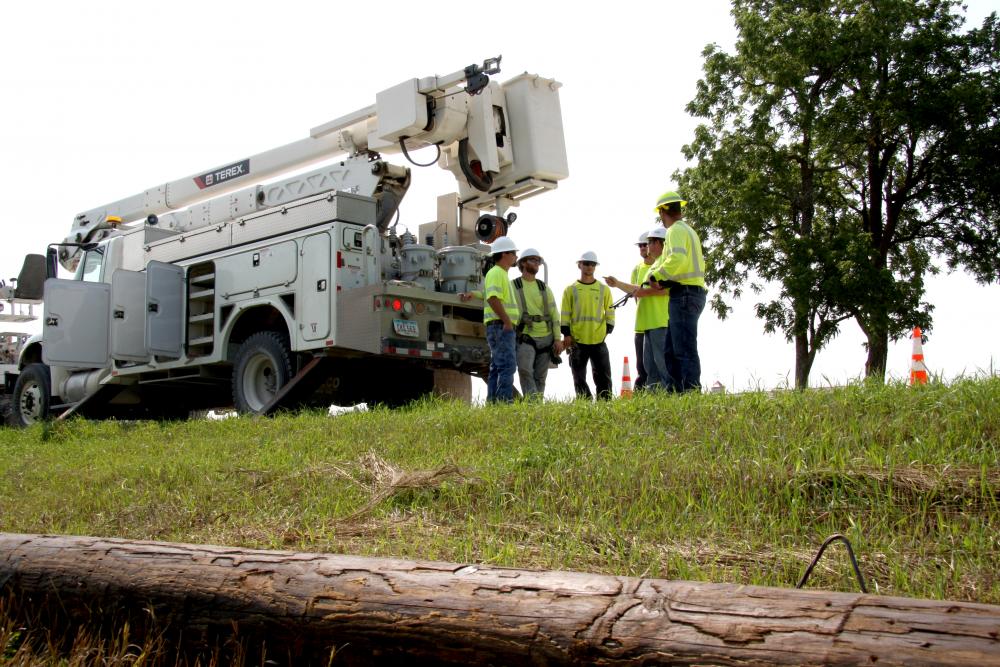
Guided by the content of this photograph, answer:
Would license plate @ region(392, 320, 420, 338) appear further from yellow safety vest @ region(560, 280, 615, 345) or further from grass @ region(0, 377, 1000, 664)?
grass @ region(0, 377, 1000, 664)

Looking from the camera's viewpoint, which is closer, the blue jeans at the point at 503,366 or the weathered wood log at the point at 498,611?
the weathered wood log at the point at 498,611

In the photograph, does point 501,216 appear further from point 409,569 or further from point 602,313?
point 409,569

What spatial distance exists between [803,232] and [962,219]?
145 inches

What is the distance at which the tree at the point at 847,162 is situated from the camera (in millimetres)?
20766

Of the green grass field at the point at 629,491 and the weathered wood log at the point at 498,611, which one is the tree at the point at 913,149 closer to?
the green grass field at the point at 629,491

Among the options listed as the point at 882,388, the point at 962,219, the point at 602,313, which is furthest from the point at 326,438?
the point at 962,219

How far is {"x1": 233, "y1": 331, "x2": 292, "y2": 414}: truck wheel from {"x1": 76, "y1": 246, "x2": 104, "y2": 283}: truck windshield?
3.65m

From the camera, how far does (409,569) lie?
134 inches

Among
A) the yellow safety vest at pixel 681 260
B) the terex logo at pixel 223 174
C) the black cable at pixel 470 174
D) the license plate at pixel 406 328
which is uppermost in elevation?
the terex logo at pixel 223 174

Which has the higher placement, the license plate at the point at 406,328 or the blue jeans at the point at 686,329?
the license plate at the point at 406,328

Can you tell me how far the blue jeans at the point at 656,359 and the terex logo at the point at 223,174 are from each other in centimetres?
660

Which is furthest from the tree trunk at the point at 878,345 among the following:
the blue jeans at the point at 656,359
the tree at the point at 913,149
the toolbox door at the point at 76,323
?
the toolbox door at the point at 76,323

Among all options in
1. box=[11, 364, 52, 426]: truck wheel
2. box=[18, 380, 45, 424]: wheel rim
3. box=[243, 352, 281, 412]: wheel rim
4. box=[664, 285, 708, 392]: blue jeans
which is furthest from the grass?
box=[18, 380, 45, 424]: wheel rim

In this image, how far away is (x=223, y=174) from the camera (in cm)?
1355
